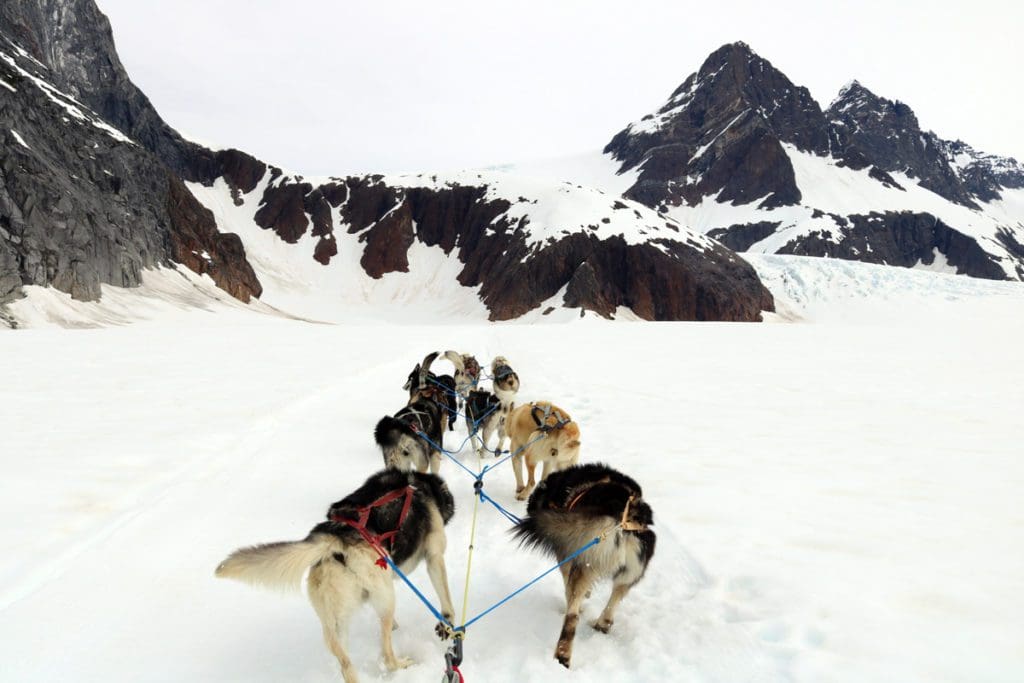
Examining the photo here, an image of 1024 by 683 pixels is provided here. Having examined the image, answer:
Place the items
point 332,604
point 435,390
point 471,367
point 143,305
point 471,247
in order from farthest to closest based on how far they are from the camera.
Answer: point 471,247, point 143,305, point 471,367, point 435,390, point 332,604

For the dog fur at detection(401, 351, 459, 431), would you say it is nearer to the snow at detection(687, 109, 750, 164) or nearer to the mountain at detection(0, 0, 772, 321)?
the mountain at detection(0, 0, 772, 321)

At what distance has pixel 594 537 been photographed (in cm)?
325

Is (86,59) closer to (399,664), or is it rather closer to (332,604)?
(332,604)

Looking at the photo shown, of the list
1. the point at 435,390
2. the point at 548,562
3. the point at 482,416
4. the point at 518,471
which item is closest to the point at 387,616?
the point at 548,562

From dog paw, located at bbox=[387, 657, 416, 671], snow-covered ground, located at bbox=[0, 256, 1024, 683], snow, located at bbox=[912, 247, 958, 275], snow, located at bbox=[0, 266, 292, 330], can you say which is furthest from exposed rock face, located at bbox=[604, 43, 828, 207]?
dog paw, located at bbox=[387, 657, 416, 671]

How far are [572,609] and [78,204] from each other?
232 feet

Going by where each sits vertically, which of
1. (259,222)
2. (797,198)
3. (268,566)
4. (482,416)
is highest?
(797,198)

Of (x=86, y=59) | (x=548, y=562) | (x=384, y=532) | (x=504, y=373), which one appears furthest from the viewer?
(x=86, y=59)

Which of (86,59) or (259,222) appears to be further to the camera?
(259,222)

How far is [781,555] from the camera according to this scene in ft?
14.0

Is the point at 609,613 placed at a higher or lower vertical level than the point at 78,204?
lower

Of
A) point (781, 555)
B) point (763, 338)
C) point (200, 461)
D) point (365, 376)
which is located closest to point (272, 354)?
point (365, 376)

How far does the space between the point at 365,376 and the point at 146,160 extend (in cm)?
8387

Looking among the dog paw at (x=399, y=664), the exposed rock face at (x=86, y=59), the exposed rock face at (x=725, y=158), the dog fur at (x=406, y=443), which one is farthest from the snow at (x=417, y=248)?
the dog paw at (x=399, y=664)
